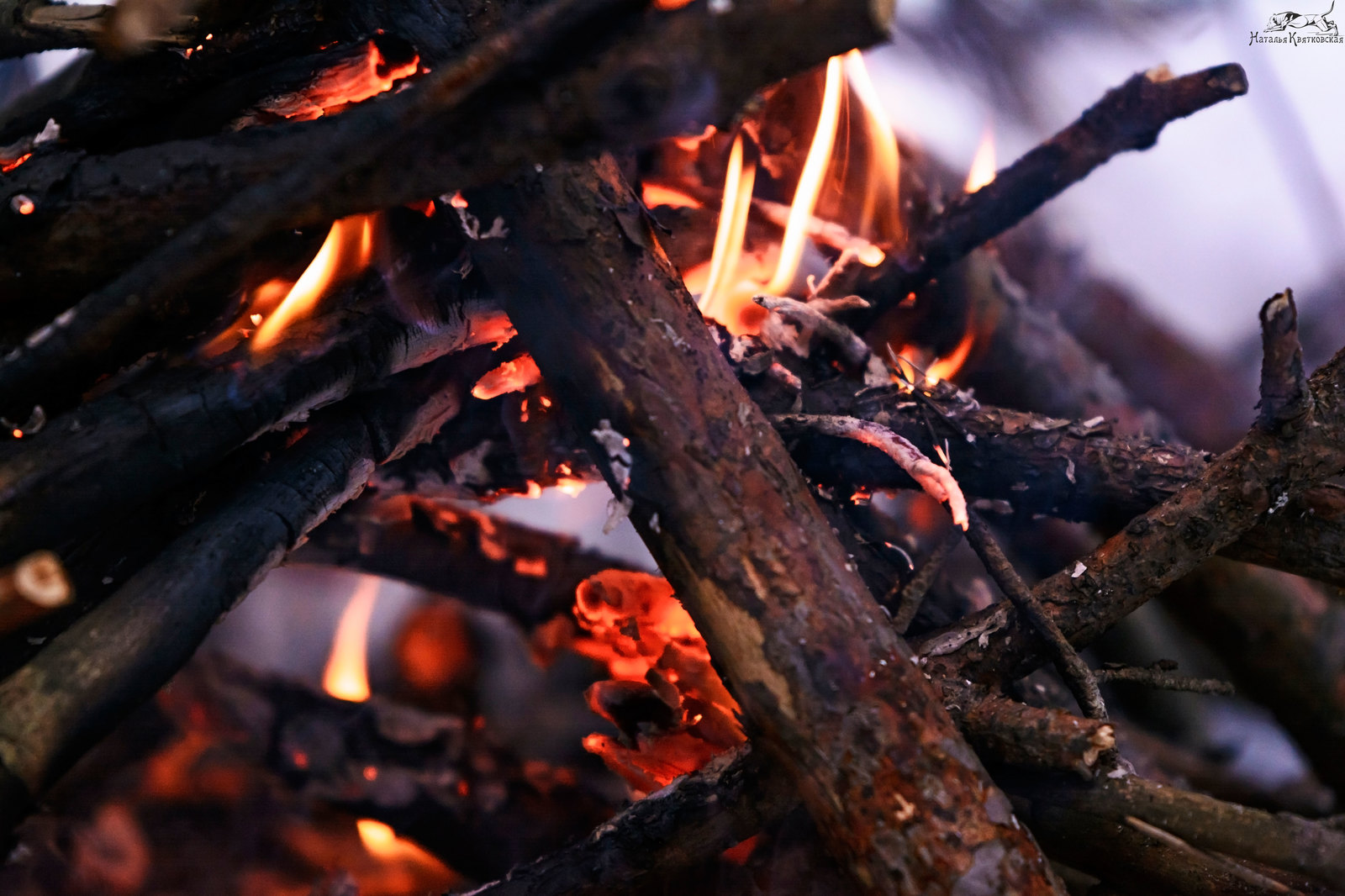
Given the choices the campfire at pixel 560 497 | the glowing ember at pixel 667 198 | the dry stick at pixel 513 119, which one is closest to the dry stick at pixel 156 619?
the campfire at pixel 560 497

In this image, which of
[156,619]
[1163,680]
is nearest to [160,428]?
[156,619]

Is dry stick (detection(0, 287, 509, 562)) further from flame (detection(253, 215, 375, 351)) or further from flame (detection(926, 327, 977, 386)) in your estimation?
flame (detection(926, 327, 977, 386))

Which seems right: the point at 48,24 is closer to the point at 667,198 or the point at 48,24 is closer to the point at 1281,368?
the point at 667,198

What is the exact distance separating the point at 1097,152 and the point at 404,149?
196 centimetres

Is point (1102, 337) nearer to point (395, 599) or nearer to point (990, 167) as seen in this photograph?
point (990, 167)

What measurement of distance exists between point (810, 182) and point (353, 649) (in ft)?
7.39

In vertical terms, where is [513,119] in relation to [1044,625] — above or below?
above

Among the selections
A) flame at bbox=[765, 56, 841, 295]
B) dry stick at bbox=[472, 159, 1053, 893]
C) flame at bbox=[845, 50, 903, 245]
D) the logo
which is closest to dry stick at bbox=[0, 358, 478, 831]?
dry stick at bbox=[472, 159, 1053, 893]

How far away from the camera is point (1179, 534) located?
1.53 m

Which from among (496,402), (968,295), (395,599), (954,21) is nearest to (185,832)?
(395,599)

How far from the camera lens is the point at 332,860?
6.89ft

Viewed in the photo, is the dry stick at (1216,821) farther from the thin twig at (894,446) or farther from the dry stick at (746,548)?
the thin twig at (894,446)

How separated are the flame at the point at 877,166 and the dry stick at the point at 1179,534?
1.51 metres

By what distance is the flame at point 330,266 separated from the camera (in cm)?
142
